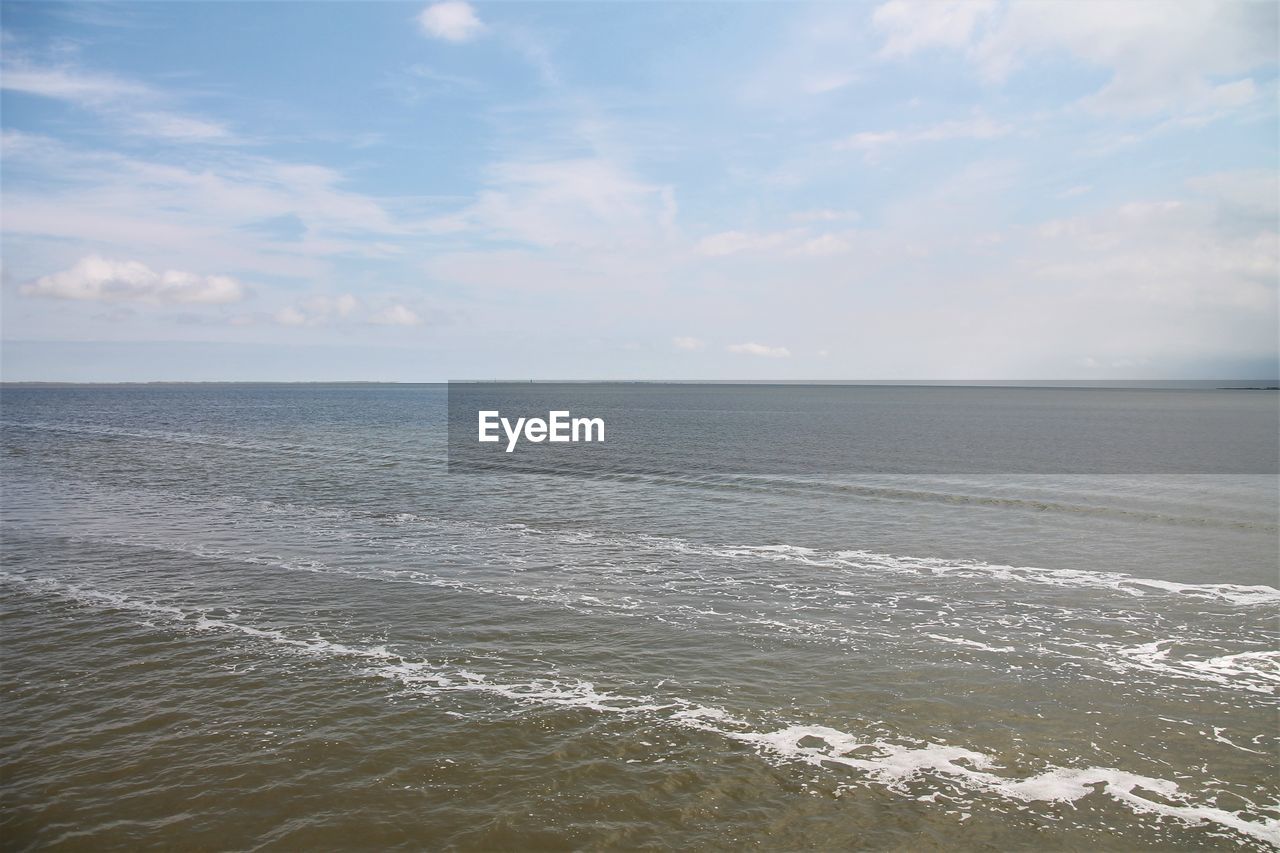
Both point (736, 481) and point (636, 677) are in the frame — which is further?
point (736, 481)

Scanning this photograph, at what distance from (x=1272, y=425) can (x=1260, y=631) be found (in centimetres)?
13932

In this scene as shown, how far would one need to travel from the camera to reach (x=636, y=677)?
18547mm

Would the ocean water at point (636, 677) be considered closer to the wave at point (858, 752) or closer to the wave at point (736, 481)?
the wave at point (858, 752)

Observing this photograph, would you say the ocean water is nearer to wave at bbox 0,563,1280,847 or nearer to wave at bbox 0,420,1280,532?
wave at bbox 0,563,1280,847

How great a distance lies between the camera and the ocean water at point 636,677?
1289cm

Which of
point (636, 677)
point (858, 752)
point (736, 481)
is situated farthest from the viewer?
point (736, 481)

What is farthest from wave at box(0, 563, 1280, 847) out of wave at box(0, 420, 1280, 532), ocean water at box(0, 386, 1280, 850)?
wave at box(0, 420, 1280, 532)

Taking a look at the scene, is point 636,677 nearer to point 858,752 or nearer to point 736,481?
point 858,752

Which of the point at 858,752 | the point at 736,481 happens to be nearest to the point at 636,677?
the point at 858,752

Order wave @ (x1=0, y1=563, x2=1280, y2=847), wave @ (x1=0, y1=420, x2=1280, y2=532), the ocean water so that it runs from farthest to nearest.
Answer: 1. wave @ (x1=0, y1=420, x2=1280, y2=532)
2. wave @ (x1=0, y1=563, x2=1280, y2=847)
3. the ocean water

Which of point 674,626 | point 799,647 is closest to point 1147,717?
point 799,647

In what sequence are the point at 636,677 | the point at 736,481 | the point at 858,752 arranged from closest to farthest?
the point at 858,752 < the point at 636,677 < the point at 736,481

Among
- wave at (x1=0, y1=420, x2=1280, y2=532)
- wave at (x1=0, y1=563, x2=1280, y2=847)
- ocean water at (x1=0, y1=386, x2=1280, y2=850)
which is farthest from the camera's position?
wave at (x1=0, y1=420, x2=1280, y2=532)

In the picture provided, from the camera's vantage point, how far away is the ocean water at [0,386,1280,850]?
12.9 metres
